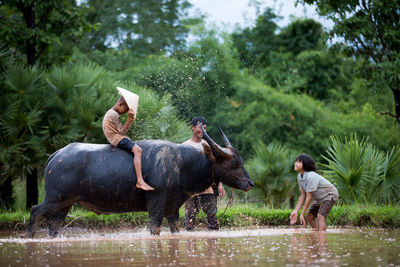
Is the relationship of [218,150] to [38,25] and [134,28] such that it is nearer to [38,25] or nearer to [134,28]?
[38,25]

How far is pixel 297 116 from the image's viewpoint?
79.2 feet

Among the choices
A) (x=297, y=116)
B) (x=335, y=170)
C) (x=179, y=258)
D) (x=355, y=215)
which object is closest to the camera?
(x=179, y=258)

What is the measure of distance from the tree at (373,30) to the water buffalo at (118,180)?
639 cm

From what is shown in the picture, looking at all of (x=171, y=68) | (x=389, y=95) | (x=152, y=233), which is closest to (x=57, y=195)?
(x=152, y=233)

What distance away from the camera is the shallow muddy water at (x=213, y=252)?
464 cm

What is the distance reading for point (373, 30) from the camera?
12.8 meters

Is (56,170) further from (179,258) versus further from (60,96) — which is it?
(60,96)

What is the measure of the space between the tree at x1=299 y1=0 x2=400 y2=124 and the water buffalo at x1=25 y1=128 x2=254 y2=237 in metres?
6.39

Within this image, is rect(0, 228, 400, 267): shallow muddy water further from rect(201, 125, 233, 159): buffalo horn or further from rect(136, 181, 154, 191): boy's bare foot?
rect(201, 125, 233, 159): buffalo horn

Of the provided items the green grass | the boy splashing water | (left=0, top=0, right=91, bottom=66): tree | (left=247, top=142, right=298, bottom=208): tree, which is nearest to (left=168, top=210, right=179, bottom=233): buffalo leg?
the boy splashing water

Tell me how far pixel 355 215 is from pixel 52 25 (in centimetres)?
1165

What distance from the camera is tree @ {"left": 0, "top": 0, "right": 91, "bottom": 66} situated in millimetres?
15656

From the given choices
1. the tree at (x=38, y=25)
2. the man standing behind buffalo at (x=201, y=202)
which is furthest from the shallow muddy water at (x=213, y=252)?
the tree at (x=38, y=25)

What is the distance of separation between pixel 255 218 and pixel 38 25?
9.95 m
